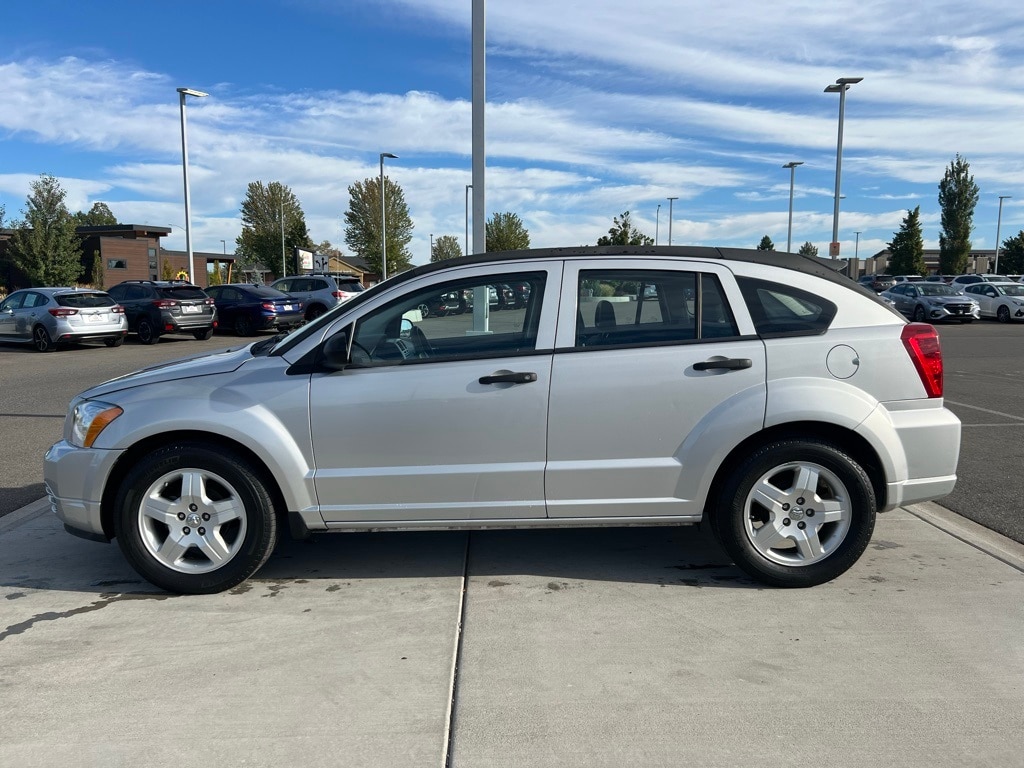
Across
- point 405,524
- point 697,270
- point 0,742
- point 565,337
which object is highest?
point 697,270

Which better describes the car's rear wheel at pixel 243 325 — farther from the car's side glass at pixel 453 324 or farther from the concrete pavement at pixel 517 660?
the car's side glass at pixel 453 324

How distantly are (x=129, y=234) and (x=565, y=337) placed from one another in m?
58.9

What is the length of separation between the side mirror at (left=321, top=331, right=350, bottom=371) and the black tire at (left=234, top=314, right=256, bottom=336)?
20265 mm

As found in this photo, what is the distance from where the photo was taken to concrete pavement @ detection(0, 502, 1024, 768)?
289 cm

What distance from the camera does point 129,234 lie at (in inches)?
2205

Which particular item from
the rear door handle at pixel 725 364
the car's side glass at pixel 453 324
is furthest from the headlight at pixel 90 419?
the rear door handle at pixel 725 364

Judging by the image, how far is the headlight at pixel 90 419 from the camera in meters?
4.21

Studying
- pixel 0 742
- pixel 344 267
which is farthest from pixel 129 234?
pixel 0 742

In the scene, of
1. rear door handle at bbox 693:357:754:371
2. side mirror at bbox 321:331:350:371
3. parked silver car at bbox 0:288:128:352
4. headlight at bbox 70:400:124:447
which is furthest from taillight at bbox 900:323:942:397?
parked silver car at bbox 0:288:128:352

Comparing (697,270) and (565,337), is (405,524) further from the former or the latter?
(697,270)

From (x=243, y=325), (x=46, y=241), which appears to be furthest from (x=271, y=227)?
(x=243, y=325)

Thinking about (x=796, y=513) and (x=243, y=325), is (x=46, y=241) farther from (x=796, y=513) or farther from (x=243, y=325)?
(x=796, y=513)

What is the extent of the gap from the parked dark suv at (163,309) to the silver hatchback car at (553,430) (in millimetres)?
17583

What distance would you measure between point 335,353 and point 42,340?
17.5 meters
